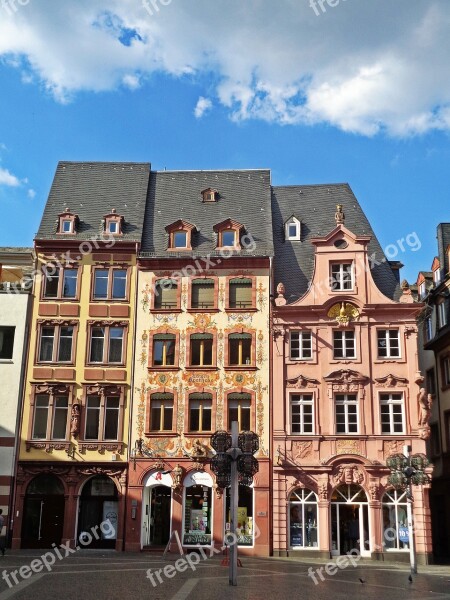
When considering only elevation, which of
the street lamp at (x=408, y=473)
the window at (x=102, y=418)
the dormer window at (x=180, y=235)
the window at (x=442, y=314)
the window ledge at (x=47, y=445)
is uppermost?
the dormer window at (x=180, y=235)

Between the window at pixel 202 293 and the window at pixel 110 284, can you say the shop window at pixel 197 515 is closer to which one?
the window at pixel 202 293

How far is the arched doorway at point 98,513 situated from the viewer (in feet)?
130

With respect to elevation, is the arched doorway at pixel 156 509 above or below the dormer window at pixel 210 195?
below

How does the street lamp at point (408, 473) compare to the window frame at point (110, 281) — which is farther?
the window frame at point (110, 281)

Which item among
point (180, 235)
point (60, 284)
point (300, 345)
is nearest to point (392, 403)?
point (300, 345)

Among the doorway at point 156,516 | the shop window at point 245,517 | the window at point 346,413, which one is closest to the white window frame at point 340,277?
the window at point 346,413

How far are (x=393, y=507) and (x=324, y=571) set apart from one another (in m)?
9.66

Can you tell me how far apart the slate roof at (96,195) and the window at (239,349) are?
857cm

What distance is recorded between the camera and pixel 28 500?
39844 mm

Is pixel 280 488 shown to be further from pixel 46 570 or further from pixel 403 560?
pixel 46 570

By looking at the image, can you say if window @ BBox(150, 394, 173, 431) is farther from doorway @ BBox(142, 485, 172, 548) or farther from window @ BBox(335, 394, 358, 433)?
window @ BBox(335, 394, 358, 433)

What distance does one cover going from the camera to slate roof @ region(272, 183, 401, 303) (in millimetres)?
43250

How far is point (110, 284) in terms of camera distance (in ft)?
141

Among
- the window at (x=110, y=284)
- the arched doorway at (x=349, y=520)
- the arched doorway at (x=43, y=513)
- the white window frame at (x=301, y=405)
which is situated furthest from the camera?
the window at (x=110, y=284)
